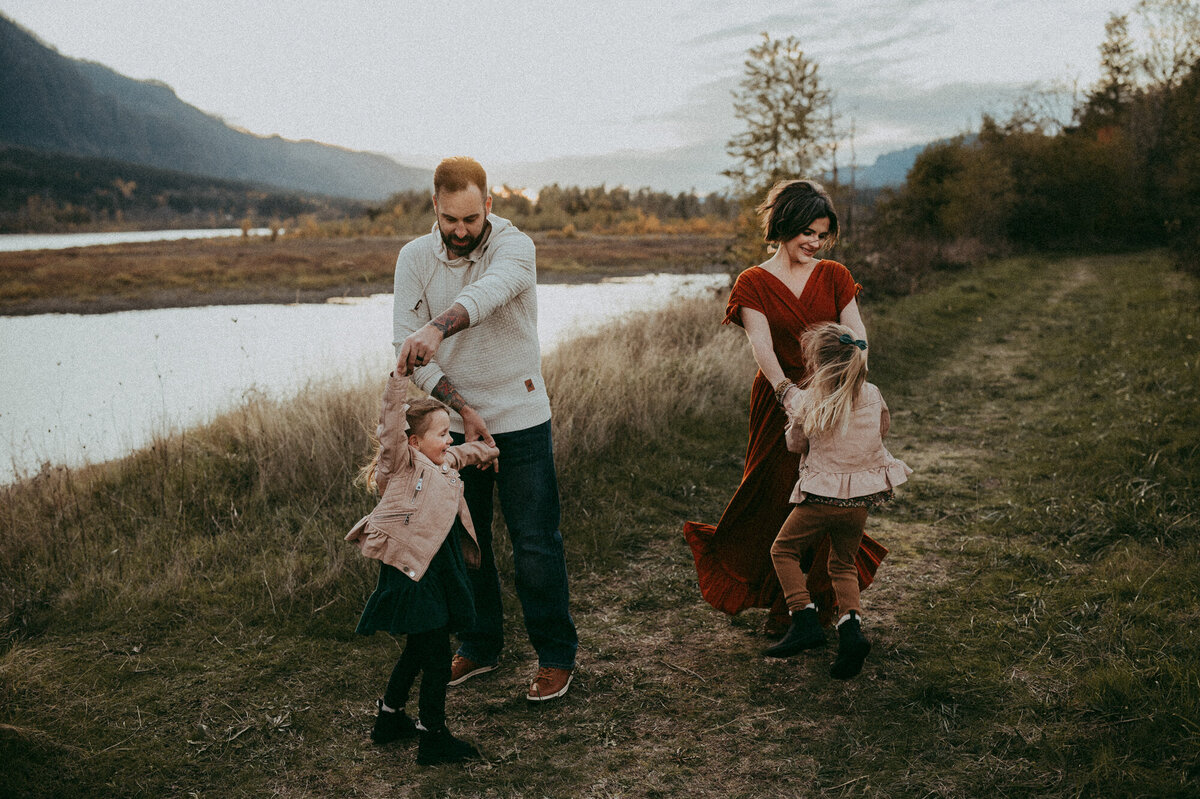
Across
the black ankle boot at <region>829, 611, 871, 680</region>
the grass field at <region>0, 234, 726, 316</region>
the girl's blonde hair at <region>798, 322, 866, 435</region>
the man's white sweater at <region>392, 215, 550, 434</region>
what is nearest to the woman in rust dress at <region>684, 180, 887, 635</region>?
the girl's blonde hair at <region>798, 322, 866, 435</region>

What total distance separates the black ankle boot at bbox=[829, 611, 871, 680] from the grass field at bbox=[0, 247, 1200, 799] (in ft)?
0.29

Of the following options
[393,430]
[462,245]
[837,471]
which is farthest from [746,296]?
[393,430]

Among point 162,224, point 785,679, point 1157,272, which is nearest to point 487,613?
point 785,679

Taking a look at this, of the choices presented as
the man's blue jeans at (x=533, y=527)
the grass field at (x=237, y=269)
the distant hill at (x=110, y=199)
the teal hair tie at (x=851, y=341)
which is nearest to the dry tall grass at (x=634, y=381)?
the man's blue jeans at (x=533, y=527)

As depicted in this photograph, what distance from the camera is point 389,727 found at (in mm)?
2805

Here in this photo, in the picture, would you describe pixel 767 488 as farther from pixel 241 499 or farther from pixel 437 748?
pixel 241 499

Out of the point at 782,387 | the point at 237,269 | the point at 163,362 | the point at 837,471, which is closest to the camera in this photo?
the point at 837,471

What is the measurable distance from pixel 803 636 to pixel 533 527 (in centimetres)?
125

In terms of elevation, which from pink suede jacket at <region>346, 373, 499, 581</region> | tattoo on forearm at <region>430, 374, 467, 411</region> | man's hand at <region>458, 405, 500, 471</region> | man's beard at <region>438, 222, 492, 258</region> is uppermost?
man's beard at <region>438, 222, 492, 258</region>

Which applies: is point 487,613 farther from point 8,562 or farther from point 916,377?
point 916,377

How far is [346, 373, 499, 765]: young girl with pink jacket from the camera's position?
2518 millimetres

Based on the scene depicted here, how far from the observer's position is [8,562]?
14.5 feet

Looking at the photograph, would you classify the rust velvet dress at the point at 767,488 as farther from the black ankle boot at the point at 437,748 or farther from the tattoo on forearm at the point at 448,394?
the black ankle boot at the point at 437,748

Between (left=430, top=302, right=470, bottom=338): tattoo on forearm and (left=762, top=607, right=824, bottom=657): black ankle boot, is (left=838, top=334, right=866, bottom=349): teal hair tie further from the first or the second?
(left=430, top=302, right=470, bottom=338): tattoo on forearm
